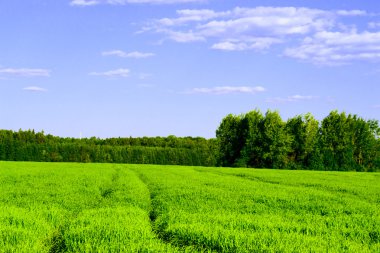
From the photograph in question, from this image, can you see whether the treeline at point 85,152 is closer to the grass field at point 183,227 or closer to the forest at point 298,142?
the forest at point 298,142

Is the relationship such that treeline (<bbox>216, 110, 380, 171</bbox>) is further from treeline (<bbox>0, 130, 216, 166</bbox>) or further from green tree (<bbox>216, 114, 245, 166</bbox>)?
treeline (<bbox>0, 130, 216, 166</bbox>)

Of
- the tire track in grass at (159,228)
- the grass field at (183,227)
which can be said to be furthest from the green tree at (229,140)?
the tire track in grass at (159,228)

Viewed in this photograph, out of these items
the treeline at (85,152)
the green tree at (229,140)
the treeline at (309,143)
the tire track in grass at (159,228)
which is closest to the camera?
the tire track in grass at (159,228)

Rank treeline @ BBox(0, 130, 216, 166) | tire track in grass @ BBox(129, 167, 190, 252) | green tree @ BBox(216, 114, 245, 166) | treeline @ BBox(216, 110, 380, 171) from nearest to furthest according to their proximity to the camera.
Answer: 1. tire track in grass @ BBox(129, 167, 190, 252)
2. treeline @ BBox(216, 110, 380, 171)
3. green tree @ BBox(216, 114, 245, 166)
4. treeline @ BBox(0, 130, 216, 166)

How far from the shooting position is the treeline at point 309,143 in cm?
8981

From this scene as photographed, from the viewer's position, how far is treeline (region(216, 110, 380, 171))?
89812mm

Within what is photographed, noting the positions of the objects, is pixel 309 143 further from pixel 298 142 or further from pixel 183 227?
pixel 183 227

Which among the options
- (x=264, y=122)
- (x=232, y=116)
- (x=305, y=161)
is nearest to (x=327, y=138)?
(x=305, y=161)

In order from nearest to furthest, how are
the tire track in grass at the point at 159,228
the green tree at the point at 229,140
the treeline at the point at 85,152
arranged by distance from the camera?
1. the tire track in grass at the point at 159,228
2. the green tree at the point at 229,140
3. the treeline at the point at 85,152

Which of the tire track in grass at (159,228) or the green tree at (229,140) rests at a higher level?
the green tree at (229,140)

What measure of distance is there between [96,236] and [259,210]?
868cm

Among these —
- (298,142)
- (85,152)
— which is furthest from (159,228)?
(85,152)

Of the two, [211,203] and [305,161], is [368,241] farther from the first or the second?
[305,161]

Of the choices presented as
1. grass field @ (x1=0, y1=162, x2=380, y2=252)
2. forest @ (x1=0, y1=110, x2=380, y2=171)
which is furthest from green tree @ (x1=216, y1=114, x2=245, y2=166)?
grass field @ (x1=0, y1=162, x2=380, y2=252)
